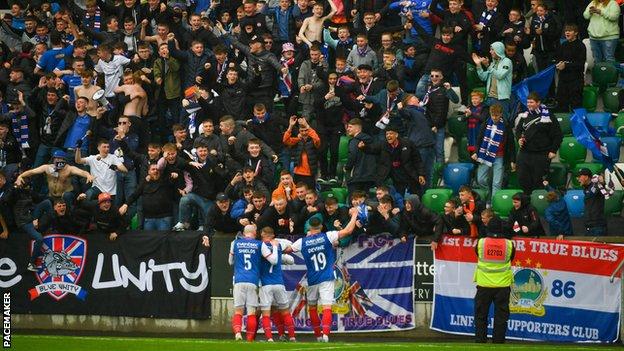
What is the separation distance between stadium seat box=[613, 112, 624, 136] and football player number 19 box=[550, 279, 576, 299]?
14.4ft

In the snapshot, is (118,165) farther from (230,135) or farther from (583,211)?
(583,211)

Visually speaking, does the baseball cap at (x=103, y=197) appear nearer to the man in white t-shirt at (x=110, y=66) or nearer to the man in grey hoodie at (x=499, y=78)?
the man in white t-shirt at (x=110, y=66)

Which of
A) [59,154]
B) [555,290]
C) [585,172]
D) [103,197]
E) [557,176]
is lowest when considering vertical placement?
[555,290]

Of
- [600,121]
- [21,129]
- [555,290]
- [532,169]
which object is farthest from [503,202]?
[21,129]

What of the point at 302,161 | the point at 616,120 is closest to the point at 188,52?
the point at 302,161

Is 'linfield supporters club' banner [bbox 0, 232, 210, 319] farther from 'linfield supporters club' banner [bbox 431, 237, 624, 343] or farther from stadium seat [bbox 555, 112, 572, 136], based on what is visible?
stadium seat [bbox 555, 112, 572, 136]

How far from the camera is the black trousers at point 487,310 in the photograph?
22531 millimetres

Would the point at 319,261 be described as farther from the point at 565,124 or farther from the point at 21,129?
the point at 21,129

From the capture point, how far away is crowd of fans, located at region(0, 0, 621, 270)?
25062 mm

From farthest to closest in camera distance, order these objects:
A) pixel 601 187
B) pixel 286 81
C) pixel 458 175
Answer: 1. pixel 286 81
2. pixel 458 175
3. pixel 601 187

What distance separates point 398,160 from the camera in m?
25.2

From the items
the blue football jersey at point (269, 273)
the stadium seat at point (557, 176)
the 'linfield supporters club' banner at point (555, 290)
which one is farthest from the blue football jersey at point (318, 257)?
the stadium seat at point (557, 176)

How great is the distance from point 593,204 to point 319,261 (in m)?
4.93

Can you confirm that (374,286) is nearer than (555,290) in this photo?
No
